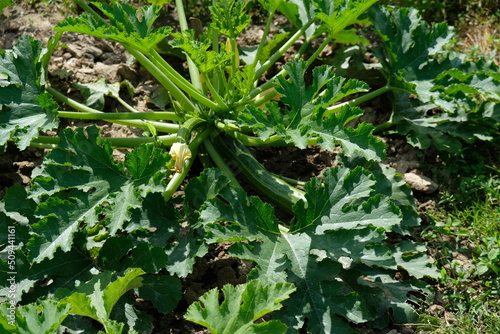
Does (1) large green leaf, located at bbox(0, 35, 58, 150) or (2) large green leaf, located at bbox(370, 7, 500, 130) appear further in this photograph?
(2) large green leaf, located at bbox(370, 7, 500, 130)

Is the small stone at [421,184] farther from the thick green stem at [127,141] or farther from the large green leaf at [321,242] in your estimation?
the thick green stem at [127,141]

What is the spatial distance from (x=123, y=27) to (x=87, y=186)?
0.80 meters

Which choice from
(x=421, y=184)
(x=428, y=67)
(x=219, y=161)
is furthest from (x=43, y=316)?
(x=428, y=67)

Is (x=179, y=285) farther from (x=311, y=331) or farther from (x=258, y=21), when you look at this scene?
(x=258, y=21)

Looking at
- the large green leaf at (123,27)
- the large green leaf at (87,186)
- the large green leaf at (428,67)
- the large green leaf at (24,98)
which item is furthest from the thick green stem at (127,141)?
the large green leaf at (428,67)

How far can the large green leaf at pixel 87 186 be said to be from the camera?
272 cm

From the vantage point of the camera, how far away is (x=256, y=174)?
338cm

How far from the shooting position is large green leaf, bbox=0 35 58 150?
10.1ft

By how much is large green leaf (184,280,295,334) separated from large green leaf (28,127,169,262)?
1.84 ft

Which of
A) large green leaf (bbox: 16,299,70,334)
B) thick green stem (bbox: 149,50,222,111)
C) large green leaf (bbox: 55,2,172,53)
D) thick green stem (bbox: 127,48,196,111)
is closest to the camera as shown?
large green leaf (bbox: 16,299,70,334)

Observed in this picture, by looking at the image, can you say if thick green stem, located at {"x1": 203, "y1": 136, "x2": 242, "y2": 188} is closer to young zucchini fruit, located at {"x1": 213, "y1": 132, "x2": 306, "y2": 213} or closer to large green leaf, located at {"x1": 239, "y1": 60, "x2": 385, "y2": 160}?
young zucchini fruit, located at {"x1": 213, "y1": 132, "x2": 306, "y2": 213}

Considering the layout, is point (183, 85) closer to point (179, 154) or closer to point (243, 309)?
point (179, 154)

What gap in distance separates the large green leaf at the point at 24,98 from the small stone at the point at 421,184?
2.08m

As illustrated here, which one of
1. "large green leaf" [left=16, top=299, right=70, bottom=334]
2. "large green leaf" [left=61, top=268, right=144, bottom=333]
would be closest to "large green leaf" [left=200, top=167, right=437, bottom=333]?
"large green leaf" [left=61, top=268, right=144, bottom=333]
